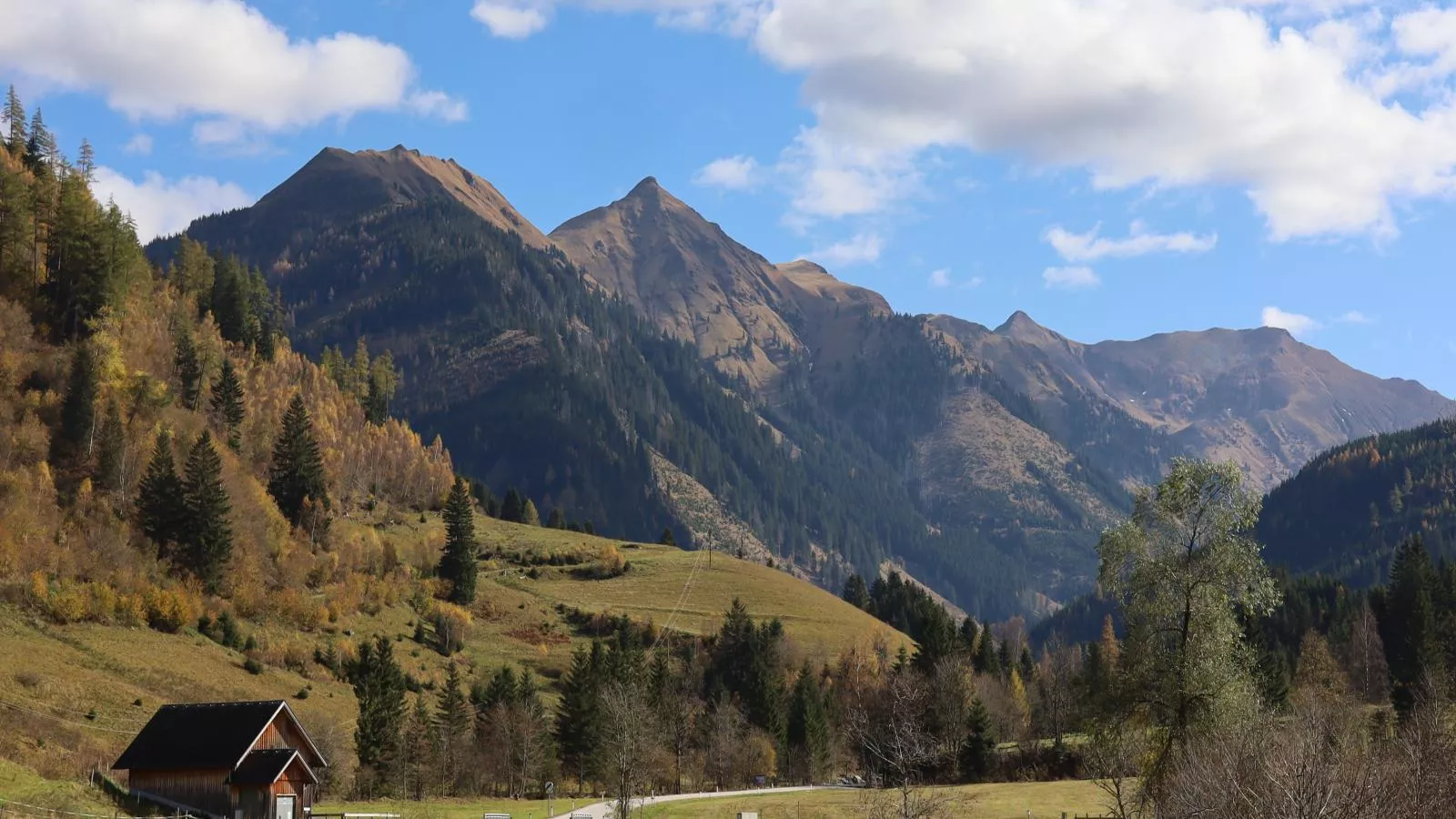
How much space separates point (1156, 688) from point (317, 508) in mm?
141712

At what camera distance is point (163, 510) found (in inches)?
5428

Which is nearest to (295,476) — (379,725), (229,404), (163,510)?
(229,404)

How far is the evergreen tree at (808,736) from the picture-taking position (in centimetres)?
13275

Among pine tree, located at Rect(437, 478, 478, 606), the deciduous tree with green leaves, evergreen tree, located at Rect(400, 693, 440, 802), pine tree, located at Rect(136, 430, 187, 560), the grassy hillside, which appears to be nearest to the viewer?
the deciduous tree with green leaves

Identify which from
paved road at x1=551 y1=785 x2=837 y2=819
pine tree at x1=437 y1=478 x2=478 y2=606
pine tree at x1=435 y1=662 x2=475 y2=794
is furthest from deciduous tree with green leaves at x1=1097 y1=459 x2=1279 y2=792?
pine tree at x1=437 y1=478 x2=478 y2=606

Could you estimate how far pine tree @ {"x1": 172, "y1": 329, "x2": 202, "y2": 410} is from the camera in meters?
172

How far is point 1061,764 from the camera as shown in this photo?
382 feet

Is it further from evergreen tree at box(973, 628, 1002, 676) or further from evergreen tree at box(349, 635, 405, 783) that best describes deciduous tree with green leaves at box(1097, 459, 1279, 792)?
evergreen tree at box(973, 628, 1002, 676)

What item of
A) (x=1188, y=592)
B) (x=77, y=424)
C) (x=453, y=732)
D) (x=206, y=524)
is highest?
(x=77, y=424)

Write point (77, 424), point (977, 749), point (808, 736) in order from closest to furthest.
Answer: point (977, 749)
point (808, 736)
point (77, 424)

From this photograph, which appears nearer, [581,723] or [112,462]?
[581,723]

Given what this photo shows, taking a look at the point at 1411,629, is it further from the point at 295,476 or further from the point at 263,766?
the point at 295,476

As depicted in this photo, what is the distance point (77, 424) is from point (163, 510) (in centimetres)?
1501

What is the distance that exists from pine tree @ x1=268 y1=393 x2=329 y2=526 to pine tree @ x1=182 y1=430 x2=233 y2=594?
90.3ft
